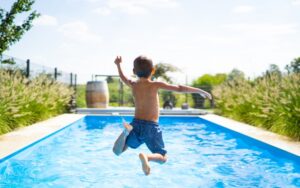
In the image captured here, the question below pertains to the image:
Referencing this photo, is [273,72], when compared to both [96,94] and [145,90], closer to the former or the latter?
[96,94]

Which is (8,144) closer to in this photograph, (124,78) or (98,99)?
(124,78)

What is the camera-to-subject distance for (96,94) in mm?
17172

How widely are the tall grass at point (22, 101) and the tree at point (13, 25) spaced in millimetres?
782

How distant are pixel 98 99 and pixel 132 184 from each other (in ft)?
40.9

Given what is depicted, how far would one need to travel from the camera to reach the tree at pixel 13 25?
947 cm

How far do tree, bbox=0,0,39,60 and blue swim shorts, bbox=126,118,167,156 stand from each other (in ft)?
21.9

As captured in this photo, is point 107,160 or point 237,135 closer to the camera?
point 107,160

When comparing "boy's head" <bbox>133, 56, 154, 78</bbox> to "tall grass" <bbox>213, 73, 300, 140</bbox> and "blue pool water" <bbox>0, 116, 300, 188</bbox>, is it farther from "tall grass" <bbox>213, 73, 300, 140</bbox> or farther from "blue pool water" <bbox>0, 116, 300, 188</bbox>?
"tall grass" <bbox>213, 73, 300, 140</bbox>

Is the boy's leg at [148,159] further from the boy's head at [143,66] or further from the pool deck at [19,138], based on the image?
the pool deck at [19,138]

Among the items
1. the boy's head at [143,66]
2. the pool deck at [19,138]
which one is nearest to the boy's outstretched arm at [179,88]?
the boy's head at [143,66]

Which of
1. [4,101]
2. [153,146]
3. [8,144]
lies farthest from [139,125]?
[4,101]

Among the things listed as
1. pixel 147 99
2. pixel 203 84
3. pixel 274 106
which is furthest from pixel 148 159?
pixel 203 84

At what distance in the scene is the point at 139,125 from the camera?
366 cm

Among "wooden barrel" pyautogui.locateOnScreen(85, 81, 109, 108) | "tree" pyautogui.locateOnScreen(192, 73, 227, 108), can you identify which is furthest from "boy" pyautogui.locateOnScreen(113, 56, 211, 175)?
"tree" pyautogui.locateOnScreen(192, 73, 227, 108)
